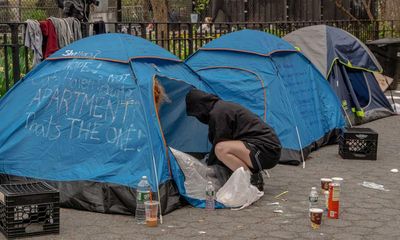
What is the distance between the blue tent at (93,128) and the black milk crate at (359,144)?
2.91 m

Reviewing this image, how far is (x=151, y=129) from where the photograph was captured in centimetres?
635

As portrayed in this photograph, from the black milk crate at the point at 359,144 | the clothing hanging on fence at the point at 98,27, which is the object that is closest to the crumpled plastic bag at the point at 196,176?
the black milk crate at the point at 359,144

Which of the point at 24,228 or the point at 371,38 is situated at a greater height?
the point at 371,38

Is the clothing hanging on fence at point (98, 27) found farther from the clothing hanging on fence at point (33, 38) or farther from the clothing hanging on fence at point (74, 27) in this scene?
the clothing hanging on fence at point (33, 38)

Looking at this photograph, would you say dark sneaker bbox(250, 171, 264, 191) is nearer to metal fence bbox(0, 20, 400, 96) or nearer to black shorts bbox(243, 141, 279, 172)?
black shorts bbox(243, 141, 279, 172)

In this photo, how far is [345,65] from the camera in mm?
11039

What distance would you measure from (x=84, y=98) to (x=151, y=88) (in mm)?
668

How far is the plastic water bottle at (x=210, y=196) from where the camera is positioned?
633 centimetres

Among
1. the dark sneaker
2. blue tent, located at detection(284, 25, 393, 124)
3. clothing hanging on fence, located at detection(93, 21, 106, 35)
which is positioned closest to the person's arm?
the dark sneaker

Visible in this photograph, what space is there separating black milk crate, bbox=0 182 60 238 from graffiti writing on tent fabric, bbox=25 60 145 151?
879 millimetres

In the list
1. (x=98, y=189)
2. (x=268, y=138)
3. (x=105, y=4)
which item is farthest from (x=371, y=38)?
(x=98, y=189)

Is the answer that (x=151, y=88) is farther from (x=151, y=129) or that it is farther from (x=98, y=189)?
(x=98, y=189)

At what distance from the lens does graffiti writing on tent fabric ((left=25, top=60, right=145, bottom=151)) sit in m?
6.39

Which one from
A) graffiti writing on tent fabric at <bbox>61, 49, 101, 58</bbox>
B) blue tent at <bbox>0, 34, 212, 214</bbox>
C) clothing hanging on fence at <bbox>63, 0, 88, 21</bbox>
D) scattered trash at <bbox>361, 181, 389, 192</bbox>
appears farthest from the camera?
clothing hanging on fence at <bbox>63, 0, 88, 21</bbox>
